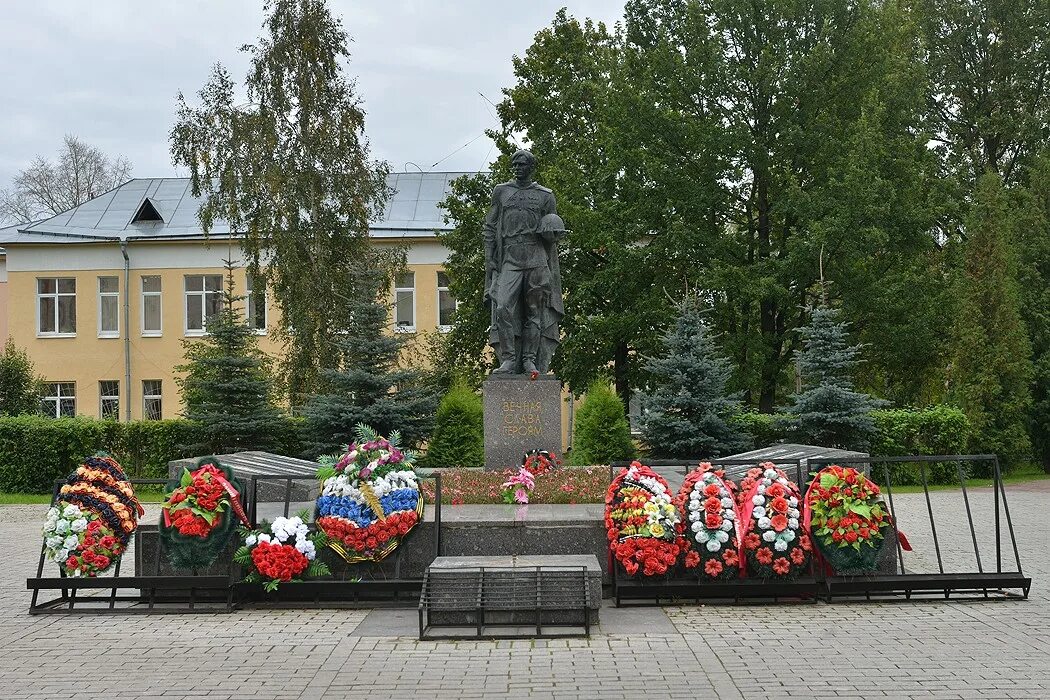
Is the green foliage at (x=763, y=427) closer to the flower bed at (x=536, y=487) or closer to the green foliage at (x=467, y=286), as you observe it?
the flower bed at (x=536, y=487)

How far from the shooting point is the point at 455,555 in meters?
8.61

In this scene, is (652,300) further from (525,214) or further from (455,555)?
(455,555)

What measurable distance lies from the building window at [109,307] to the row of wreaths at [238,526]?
95.0 feet

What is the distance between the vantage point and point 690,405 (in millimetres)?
17938

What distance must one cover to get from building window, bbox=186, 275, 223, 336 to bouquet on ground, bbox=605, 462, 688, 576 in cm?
2915

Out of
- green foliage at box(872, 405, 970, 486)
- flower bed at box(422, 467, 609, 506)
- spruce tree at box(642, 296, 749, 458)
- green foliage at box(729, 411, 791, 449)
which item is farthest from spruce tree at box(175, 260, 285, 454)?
green foliage at box(872, 405, 970, 486)

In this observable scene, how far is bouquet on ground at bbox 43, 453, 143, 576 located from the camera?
8.32 m

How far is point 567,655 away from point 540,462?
476 cm

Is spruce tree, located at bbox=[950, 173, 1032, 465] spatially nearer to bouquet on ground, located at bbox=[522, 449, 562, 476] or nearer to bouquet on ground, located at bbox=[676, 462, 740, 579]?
bouquet on ground, located at bbox=[522, 449, 562, 476]

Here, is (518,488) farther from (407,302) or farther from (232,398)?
(407,302)

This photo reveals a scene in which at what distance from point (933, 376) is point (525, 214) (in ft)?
51.9

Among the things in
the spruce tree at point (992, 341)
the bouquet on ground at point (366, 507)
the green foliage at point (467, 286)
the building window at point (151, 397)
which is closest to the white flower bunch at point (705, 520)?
the bouquet on ground at point (366, 507)

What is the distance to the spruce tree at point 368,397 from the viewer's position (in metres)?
19.5

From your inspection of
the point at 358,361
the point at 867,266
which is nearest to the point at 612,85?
the point at 867,266
